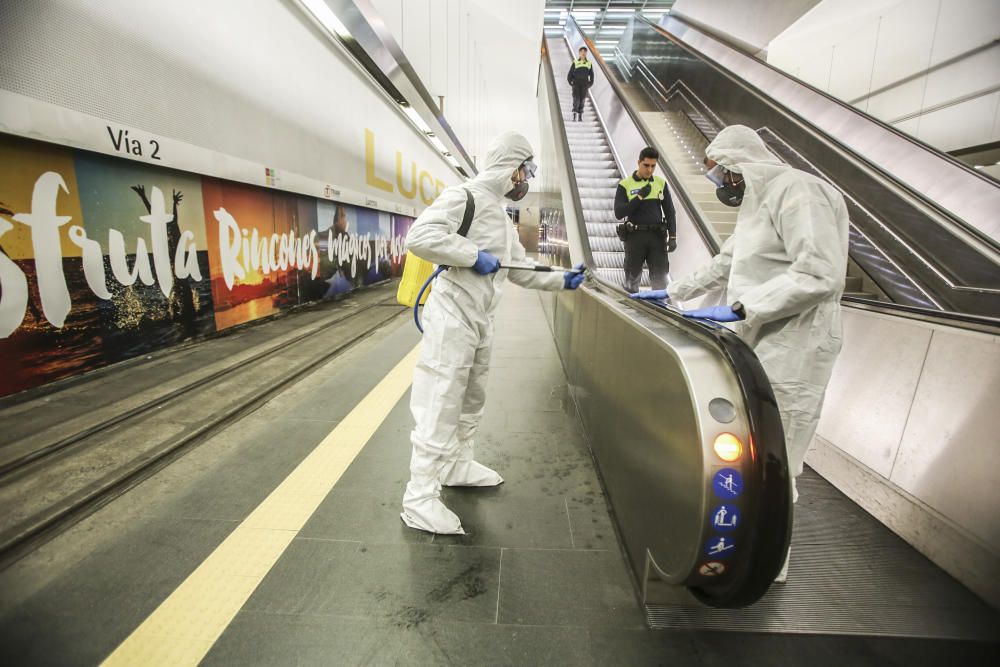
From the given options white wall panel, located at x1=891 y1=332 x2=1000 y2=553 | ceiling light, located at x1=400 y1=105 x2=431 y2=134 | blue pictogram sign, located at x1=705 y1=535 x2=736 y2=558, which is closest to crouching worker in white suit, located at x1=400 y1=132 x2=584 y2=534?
blue pictogram sign, located at x1=705 y1=535 x2=736 y2=558

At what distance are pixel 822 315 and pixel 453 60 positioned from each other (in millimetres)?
14742

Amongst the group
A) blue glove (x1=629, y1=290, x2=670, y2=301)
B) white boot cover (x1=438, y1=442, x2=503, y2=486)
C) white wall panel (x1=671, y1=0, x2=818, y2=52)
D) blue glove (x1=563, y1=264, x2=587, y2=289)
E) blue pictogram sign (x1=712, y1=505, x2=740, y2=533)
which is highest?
white wall panel (x1=671, y1=0, x2=818, y2=52)

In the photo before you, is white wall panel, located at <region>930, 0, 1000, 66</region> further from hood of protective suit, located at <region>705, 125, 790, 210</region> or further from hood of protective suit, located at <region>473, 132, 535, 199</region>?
hood of protective suit, located at <region>473, 132, 535, 199</region>

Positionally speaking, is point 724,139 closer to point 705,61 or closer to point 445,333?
point 445,333

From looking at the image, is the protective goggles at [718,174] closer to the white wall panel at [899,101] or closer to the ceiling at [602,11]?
the white wall panel at [899,101]

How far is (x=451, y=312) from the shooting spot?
182 cm

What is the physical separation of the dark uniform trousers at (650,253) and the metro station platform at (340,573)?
262cm

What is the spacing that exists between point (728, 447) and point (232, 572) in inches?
66.4

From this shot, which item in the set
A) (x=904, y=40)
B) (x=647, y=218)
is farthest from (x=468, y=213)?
(x=904, y=40)

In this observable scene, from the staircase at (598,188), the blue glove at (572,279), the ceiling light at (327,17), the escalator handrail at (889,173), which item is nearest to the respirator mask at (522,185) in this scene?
the blue glove at (572,279)

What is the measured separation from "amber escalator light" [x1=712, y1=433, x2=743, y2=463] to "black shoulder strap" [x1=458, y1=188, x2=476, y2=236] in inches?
49.7

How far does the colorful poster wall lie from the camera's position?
2.91 m

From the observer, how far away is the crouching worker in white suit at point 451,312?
5.75 ft

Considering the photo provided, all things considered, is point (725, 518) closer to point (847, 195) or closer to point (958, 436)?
point (958, 436)
